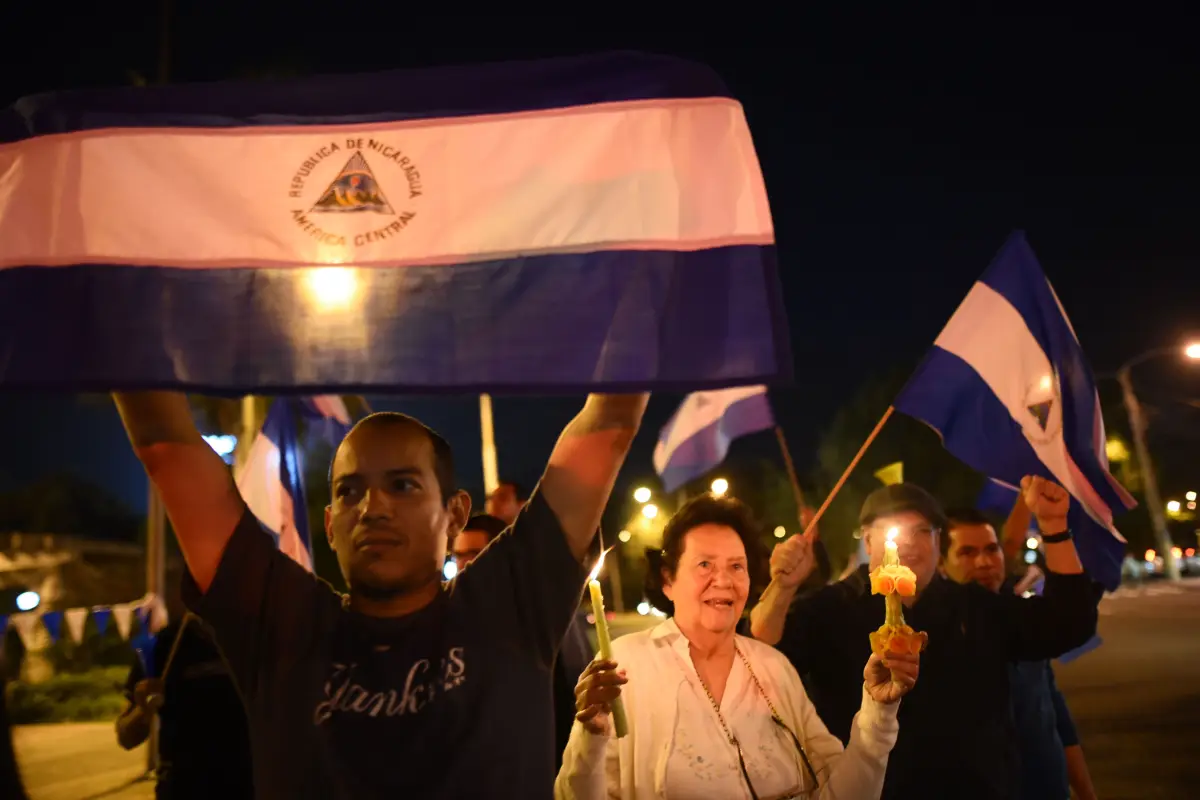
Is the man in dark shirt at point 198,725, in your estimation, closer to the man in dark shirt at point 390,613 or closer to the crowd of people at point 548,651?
the crowd of people at point 548,651

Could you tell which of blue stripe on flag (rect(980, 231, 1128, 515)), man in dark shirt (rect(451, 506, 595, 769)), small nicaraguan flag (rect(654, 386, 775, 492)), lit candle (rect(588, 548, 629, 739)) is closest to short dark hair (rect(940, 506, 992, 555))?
blue stripe on flag (rect(980, 231, 1128, 515))

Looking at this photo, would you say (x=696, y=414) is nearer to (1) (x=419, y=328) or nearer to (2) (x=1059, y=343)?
(2) (x=1059, y=343)

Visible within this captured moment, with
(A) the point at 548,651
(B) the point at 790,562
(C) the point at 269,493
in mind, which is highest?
(C) the point at 269,493

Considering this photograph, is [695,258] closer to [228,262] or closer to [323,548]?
[228,262]

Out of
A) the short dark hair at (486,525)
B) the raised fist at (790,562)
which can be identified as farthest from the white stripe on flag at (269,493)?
the raised fist at (790,562)

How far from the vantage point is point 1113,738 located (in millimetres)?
9453

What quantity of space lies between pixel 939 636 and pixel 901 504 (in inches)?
22.8

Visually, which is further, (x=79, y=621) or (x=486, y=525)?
(x=79, y=621)

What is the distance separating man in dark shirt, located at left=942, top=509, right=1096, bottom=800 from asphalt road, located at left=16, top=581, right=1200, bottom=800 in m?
2.75

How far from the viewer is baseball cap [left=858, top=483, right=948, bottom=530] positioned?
4.03 meters

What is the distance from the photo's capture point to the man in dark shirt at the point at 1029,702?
14.9 feet

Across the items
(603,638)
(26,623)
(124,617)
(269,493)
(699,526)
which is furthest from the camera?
(26,623)

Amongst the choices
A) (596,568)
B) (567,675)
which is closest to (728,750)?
(596,568)

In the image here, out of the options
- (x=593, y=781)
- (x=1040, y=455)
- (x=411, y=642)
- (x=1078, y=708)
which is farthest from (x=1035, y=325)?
(x=1078, y=708)
